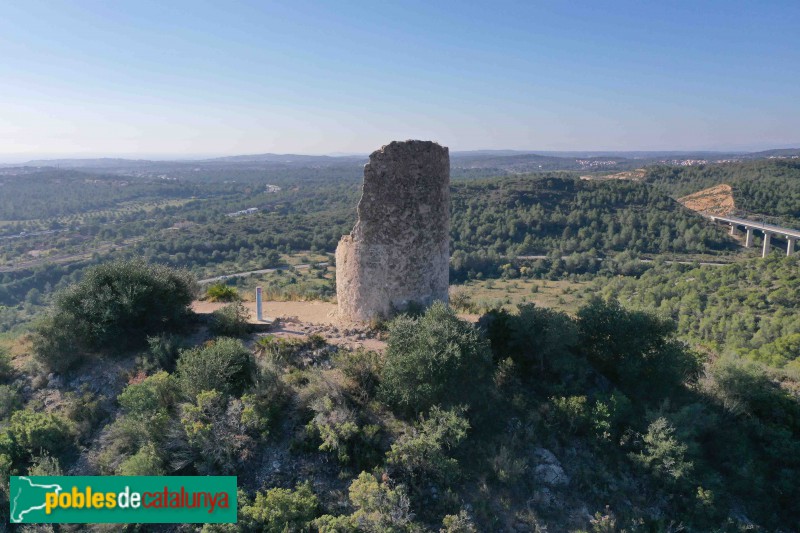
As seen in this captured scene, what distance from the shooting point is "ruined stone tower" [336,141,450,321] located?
9523 mm

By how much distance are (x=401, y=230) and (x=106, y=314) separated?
20.3ft

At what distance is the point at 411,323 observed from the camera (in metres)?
8.48

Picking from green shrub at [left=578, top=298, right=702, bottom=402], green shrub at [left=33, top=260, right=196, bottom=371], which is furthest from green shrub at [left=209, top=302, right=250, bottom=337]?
green shrub at [left=578, top=298, right=702, bottom=402]

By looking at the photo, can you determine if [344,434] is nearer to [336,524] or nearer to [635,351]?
[336,524]

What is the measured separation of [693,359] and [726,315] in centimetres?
2120

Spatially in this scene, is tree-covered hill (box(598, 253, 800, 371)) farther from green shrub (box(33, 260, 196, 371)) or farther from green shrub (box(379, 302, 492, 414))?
green shrub (box(33, 260, 196, 371))

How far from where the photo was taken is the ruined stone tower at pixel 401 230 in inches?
375

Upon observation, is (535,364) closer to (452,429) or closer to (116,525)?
(452,429)

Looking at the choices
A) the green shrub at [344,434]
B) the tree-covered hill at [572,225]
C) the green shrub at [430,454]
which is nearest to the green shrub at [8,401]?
the green shrub at [344,434]

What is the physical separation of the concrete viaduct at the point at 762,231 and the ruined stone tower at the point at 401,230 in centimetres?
4946

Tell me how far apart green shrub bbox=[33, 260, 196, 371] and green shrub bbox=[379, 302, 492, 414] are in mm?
5469

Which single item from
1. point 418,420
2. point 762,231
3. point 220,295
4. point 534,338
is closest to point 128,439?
point 418,420

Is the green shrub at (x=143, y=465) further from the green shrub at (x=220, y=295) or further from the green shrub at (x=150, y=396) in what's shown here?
the green shrub at (x=220, y=295)

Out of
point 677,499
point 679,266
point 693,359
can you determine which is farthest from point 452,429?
point 679,266
